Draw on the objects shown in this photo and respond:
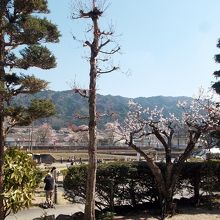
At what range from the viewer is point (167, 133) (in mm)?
17391

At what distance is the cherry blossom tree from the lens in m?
15.9

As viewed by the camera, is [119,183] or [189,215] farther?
[119,183]

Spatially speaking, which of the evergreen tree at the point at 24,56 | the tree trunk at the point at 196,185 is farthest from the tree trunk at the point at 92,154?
the tree trunk at the point at 196,185

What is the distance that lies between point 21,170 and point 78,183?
2.83m

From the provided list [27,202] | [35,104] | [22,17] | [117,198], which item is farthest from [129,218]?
[22,17]

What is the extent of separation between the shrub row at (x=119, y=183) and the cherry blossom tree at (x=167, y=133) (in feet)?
1.70

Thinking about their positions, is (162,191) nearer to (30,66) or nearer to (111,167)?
(111,167)

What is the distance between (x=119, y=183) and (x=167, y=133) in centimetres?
295

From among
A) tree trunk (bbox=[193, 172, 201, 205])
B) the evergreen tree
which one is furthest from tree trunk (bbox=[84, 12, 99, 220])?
tree trunk (bbox=[193, 172, 201, 205])

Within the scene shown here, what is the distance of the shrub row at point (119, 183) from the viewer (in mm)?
15617

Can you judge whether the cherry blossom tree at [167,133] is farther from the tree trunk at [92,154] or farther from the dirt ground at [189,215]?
the tree trunk at [92,154]

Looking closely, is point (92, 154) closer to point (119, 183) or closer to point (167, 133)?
point (119, 183)

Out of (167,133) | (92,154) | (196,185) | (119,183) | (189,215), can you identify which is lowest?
(189,215)

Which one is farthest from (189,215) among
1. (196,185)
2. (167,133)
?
(167,133)
